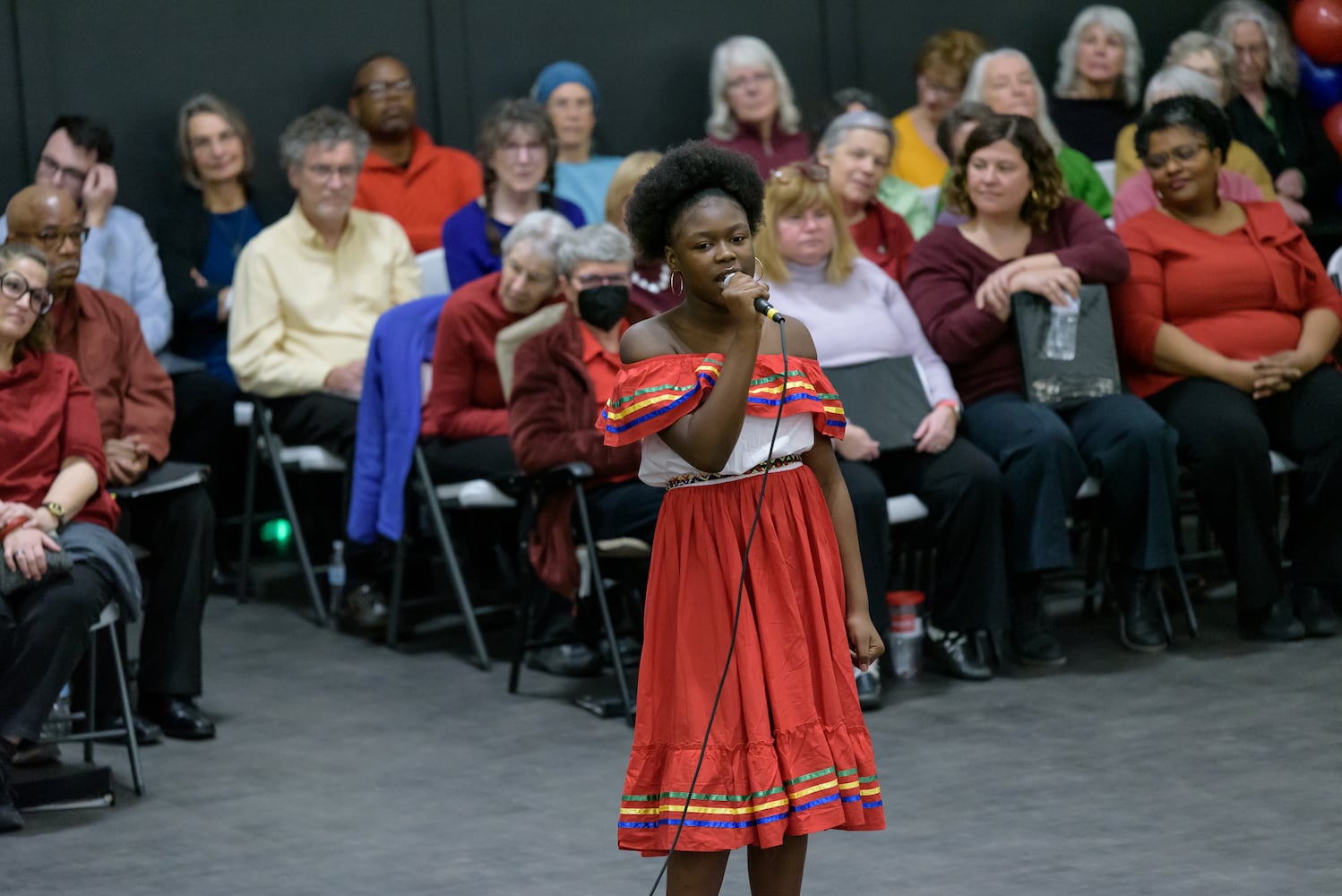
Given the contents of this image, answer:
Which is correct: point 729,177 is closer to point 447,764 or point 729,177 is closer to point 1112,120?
point 447,764

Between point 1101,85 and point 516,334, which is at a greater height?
point 1101,85

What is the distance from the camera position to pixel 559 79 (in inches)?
253

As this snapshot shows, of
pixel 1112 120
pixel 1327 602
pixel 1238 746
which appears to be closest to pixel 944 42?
pixel 1112 120

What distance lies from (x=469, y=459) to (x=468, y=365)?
27cm

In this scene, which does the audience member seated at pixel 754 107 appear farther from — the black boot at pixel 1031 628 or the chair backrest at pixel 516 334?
the black boot at pixel 1031 628

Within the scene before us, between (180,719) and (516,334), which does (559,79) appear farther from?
(180,719)

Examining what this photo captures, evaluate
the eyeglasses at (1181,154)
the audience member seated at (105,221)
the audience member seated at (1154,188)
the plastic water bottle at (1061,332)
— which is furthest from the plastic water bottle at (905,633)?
the audience member seated at (105,221)

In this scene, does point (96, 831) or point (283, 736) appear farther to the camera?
point (283, 736)

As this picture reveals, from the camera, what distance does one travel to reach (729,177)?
2.48 m

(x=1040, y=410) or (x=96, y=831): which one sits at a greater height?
(x=1040, y=410)

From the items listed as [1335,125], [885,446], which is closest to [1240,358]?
[885,446]

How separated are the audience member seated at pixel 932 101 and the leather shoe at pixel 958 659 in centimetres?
245

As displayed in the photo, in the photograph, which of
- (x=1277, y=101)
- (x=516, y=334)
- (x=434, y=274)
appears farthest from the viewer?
(x=1277, y=101)

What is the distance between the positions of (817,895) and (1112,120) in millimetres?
4613
